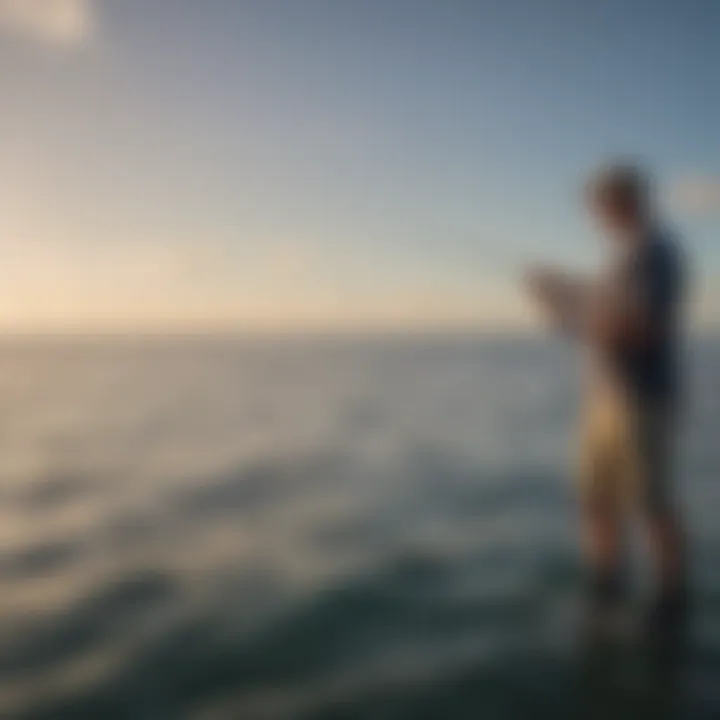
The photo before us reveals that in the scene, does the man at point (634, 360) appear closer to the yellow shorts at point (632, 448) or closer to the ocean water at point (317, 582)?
the yellow shorts at point (632, 448)

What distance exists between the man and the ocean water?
1.36ft

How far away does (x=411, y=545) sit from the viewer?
411 cm

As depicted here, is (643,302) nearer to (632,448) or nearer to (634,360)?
(634,360)

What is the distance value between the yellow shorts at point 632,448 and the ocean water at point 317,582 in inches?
20.8

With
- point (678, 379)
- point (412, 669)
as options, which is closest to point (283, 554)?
point (412, 669)

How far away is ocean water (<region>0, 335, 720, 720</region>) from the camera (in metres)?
2.76

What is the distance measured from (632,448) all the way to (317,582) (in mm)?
1521

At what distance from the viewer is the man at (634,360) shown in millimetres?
3016

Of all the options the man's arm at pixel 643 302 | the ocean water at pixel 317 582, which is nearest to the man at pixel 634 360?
the man's arm at pixel 643 302

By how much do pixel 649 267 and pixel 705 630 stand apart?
4.72 ft

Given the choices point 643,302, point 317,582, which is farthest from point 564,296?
point 317,582

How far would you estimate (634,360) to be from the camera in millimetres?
3090

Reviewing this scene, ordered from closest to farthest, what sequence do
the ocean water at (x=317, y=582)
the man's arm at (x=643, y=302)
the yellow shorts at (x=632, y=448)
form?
the ocean water at (x=317, y=582) → the man's arm at (x=643, y=302) → the yellow shorts at (x=632, y=448)

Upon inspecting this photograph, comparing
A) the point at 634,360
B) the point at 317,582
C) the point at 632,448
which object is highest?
the point at 634,360
